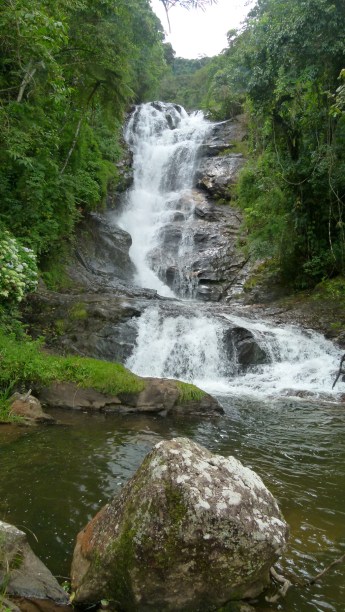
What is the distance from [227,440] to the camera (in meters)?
6.88

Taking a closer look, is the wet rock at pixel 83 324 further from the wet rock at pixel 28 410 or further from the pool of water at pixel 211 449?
the pool of water at pixel 211 449

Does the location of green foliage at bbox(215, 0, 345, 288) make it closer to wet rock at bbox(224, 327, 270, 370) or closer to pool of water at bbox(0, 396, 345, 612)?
wet rock at bbox(224, 327, 270, 370)

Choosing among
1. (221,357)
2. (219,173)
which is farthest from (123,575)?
(219,173)

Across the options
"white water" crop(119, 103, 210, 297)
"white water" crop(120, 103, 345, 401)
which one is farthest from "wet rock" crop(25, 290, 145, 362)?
"white water" crop(119, 103, 210, 297)

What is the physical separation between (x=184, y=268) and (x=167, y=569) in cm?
1832

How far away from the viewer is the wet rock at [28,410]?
700 centimetres

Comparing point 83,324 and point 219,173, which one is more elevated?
point 219,173

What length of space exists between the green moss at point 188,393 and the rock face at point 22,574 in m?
5.44

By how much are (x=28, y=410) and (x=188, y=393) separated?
292 centimetres

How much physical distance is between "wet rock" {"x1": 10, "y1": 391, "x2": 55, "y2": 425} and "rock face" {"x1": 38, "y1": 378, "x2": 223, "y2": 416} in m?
0.63

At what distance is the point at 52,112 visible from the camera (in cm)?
1292

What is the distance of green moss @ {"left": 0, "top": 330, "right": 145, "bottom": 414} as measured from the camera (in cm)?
798

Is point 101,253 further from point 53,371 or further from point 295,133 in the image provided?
point 53,371

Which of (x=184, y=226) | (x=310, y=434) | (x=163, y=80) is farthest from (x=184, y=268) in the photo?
(x=163, y=80)
